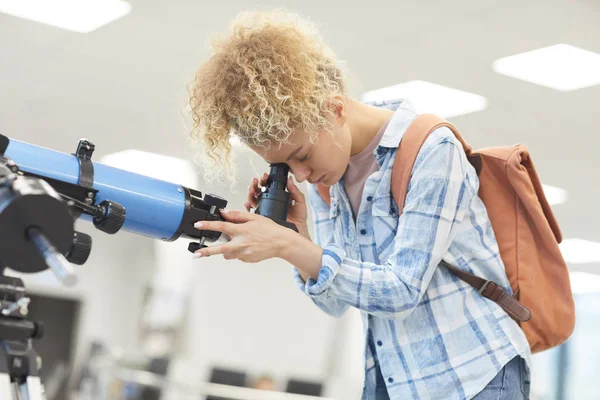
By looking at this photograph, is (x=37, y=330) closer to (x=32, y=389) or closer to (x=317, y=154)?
(x=32, y=389)

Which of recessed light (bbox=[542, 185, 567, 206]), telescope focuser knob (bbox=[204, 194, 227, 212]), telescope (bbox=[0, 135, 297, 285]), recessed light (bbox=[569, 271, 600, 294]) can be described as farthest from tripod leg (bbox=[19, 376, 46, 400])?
recessed light (bbox=[569, 271, 600, 294])

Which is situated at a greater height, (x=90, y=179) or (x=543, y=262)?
(x=90, y=179)

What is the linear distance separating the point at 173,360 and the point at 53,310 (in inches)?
85.8

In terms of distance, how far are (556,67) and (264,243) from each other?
3.42 m

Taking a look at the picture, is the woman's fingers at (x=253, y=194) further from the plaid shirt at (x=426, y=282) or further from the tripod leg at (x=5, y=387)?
the tripod leg at (x=5, y=387)

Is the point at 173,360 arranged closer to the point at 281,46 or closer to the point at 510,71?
the point at 510,71

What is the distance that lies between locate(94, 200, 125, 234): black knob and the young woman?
0.70ft

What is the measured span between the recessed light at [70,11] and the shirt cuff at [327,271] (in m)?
2.88

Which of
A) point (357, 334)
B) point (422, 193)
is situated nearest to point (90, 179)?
point (422, 193)

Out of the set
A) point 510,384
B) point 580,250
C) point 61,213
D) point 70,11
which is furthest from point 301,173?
point 580,250

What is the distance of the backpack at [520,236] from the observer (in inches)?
54.7

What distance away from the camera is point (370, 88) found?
487cm

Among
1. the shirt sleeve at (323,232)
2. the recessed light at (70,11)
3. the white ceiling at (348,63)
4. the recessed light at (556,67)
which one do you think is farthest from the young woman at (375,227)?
the recessed light at (556,67)

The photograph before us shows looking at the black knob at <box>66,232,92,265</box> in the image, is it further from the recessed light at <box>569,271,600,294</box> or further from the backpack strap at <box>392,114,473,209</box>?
the recessed light at <box>569,271,600,294</box>
